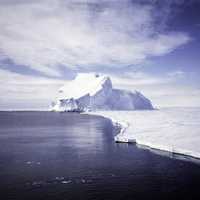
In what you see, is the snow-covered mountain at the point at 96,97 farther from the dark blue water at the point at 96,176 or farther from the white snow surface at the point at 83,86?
the dark blue water at the point at 96,176

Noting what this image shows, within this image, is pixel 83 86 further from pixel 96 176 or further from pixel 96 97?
pixel 96 176

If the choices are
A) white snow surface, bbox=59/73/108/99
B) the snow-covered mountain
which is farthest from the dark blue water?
white snow surface, bbox=59/73/108/99

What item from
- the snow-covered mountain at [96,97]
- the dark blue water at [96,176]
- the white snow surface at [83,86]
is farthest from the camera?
the white snow surface at [83,86]

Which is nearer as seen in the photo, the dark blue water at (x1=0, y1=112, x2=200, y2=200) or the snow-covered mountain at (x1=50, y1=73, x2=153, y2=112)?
the dark blue water at (x1=0, y1=112, x2=200, y2=200)

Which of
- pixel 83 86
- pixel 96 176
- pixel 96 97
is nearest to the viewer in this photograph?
pixel 96 176

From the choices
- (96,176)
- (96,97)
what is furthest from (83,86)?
(96,176)

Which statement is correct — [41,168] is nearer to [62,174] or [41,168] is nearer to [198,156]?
[62,174]

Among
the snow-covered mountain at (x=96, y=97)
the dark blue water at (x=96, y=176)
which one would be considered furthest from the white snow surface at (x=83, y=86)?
the dark blue water at (x=96, y=176)

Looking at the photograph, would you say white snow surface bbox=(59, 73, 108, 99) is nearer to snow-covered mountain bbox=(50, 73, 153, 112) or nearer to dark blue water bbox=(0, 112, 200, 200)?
snow-covered mountain bbox=(50, 73, 153, 112)

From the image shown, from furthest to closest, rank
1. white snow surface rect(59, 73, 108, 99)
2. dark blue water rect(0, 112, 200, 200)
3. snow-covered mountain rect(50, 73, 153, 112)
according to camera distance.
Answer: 1. white snow surface rect(59, 73, 108, 99)
2. snow-covered mountain rect(50, 73, 153, 112)
3. dark blue water rect(0, 112, 200, 200)

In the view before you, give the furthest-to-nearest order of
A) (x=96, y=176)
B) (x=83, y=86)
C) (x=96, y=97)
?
(x=83, y=86)
(x=96, y=97)
(x=96, y=176)
